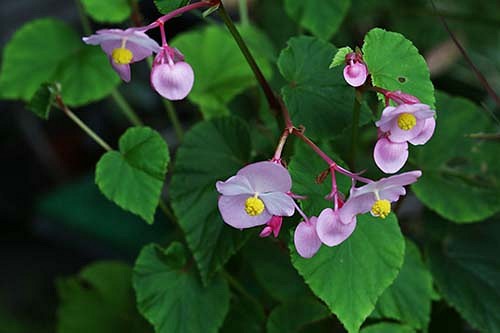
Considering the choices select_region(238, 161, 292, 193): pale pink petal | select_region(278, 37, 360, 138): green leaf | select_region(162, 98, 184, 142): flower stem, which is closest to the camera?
select_region(238, 161, 292, 193): pale pink petal

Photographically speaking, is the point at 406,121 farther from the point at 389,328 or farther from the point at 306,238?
the point at 389,328

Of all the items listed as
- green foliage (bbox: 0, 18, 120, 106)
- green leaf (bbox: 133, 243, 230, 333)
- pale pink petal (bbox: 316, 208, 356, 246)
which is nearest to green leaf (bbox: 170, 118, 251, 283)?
green leaf (bbox: 133, 243, 230, 333)

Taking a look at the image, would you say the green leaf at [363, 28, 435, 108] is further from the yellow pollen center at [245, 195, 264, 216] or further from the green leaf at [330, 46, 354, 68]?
the yellow pollen center at [245, 195, 264, 216]

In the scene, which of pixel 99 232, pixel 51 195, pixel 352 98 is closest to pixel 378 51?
pixel 352 98

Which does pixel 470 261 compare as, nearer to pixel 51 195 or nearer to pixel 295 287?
pixel 295 287

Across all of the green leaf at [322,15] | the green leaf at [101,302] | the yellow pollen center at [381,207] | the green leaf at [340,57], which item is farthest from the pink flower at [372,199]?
the green leaf at [101,302]

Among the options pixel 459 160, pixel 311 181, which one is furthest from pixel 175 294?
pixel 459 160

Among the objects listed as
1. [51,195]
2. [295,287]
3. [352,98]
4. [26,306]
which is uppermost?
[352,98]
